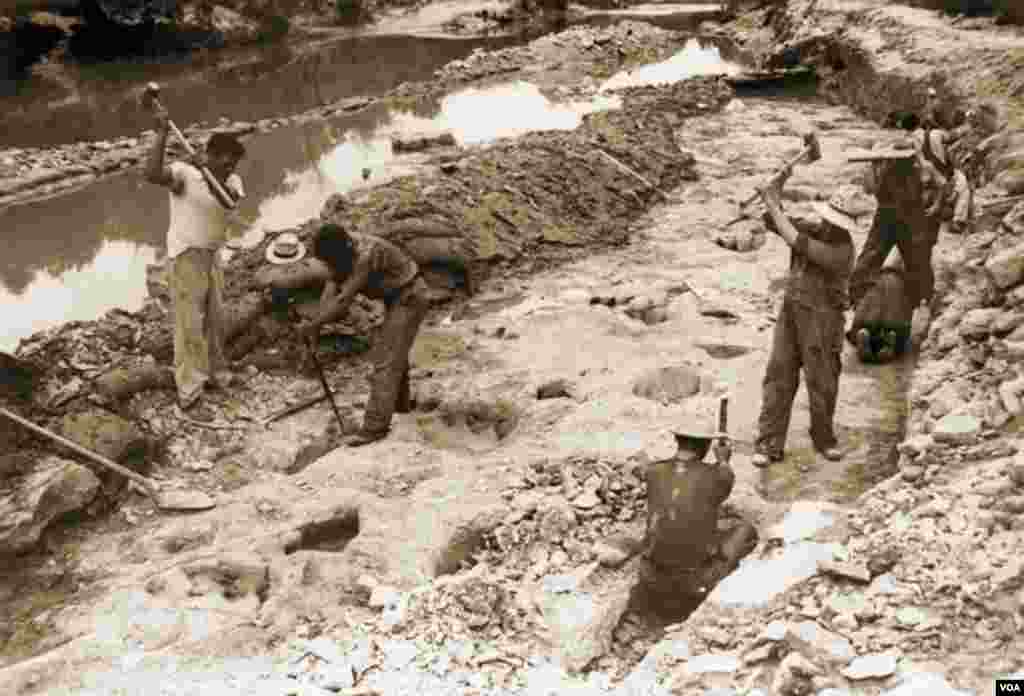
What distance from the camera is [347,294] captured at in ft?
19.6

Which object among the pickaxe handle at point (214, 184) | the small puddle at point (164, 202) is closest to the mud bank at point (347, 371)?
the pickaxe handle at point (214, 184)

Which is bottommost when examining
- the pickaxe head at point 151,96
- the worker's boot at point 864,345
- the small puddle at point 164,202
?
the small puddle at point 164,202

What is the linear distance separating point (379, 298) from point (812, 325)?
2828mm

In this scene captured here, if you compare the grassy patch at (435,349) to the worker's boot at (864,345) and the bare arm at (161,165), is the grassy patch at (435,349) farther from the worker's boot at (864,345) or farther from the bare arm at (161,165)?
the worker's boot at (864,345)

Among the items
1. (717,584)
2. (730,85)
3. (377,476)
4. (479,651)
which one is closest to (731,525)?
(717,584)

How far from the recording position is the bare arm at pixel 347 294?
5977mm

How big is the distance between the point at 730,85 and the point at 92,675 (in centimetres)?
1811

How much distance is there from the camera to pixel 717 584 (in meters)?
4.38

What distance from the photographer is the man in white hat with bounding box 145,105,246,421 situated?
6.24 meters

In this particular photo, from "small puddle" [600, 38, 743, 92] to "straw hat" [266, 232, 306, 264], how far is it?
1350 cm

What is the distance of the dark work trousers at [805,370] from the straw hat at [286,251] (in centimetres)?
417

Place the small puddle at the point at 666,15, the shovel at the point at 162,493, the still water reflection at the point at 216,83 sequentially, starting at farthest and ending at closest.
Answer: the small puddle at the point at 666,15
the still water reflection at the point at 216,83
the shovel at the point at 162,493

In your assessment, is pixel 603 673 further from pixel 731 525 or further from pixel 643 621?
pixel 731 525

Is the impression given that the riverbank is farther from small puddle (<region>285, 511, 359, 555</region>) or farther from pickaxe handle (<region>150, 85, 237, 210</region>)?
pickaxe handle (<region>150, 85, 237, 210</region>)
